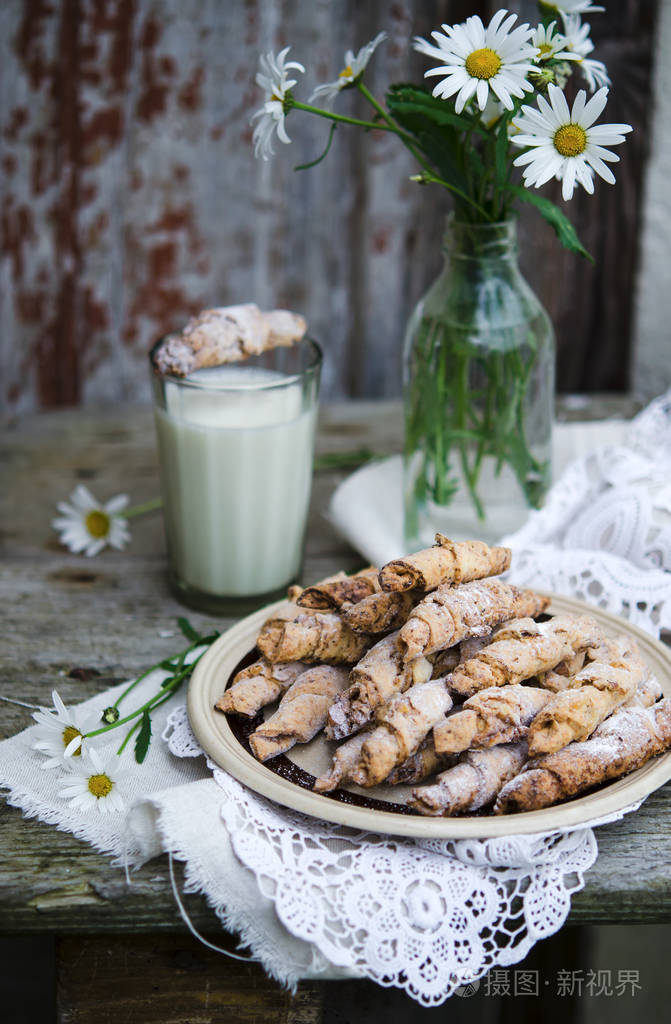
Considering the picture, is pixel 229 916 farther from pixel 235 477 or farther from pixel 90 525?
pixel 90 525

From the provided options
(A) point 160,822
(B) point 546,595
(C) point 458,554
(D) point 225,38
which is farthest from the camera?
(D) point 225,38

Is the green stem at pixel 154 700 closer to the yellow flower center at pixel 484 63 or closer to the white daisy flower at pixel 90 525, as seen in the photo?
the white daisy flower at pixel 90 525

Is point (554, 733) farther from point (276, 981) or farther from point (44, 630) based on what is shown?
point (44, 630)

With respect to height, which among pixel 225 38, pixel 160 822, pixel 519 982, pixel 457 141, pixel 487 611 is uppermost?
pixel 225 38

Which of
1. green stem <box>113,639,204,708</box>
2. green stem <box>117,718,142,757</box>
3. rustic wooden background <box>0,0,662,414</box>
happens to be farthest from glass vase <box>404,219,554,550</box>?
rustic wooden background <box>0,0,662,414</box>

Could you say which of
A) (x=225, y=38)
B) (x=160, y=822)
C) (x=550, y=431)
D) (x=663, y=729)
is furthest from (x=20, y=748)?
(x=225, y=38)

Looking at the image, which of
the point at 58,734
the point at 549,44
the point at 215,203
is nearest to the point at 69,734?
the point at 58,734
